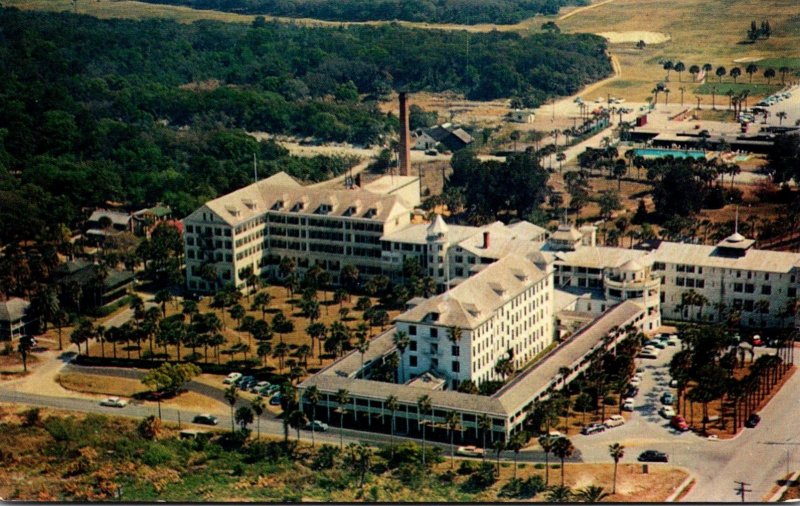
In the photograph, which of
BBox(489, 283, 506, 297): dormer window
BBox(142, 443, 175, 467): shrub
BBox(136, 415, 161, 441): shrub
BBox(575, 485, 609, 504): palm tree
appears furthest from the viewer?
BBox(489, 283, 506, 297): dormer window

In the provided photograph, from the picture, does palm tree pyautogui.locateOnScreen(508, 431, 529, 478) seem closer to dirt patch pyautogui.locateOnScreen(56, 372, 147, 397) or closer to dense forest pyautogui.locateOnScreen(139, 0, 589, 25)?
dirt patch pyautogui.locateOnScreen(56, 372, 147, 397)

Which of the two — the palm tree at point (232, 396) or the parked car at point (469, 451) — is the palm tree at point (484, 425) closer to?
the parked car at point (469, 451)

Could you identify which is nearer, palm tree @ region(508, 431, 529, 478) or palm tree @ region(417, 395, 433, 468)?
A: palm tree @ region(508, 431, 529, 478)

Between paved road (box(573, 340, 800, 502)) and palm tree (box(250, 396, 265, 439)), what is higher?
palm tree (box(250, 396, 265, 439))

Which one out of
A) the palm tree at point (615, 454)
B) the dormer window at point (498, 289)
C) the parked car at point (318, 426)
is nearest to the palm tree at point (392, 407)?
the parked car at point (318, 426)

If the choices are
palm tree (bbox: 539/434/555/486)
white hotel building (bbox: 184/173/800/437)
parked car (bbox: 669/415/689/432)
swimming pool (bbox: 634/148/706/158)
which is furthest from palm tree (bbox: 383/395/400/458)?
swimming pool (bbox: 634/148/706/158)

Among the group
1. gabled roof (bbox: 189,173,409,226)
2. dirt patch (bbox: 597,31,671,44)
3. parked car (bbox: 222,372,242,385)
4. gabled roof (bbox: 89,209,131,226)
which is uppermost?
dirt patch (bbox: 597,31,671,44)

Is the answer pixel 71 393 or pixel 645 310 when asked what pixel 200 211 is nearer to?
pixel 71 393
